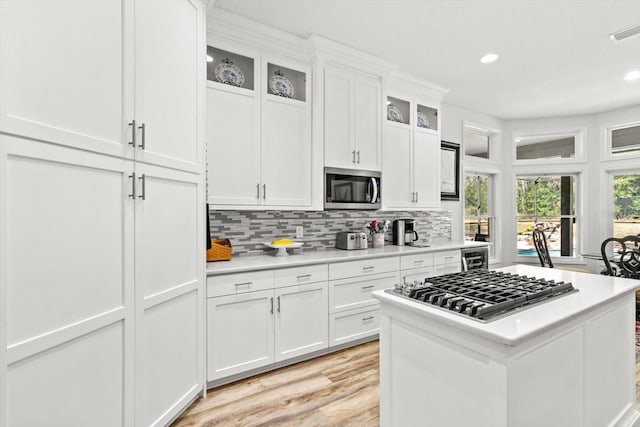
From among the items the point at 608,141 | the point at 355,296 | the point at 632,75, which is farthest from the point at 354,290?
the point at 608,141

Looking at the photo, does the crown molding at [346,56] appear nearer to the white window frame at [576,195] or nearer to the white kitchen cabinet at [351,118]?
the white kitchen cabinet at [351,118]

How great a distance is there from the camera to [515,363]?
3.58ft

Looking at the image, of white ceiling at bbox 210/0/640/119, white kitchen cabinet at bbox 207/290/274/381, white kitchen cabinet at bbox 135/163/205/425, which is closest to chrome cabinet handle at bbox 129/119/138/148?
white kitchen cabinet at bbox 135/163/205/425

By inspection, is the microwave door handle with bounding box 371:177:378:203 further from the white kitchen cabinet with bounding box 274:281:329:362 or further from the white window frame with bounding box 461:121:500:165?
the white window frame with bounding box 461:121:500:165

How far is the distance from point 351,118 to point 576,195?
4.61 meters

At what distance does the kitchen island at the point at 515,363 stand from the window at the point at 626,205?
4.41m

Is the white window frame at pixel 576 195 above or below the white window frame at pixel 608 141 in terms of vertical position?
below

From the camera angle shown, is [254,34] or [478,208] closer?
[254,34]

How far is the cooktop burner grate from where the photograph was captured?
124 centimetres

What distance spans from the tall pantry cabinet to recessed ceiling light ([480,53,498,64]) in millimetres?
2768

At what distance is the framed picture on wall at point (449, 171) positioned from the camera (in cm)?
452

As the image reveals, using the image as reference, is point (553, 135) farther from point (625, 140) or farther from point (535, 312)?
point (535, 312)

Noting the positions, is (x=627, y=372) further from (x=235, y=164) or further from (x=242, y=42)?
(x=242, y=42)

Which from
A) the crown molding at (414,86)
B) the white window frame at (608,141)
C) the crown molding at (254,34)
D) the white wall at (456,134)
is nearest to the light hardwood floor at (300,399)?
the crown molding at (254,34)
